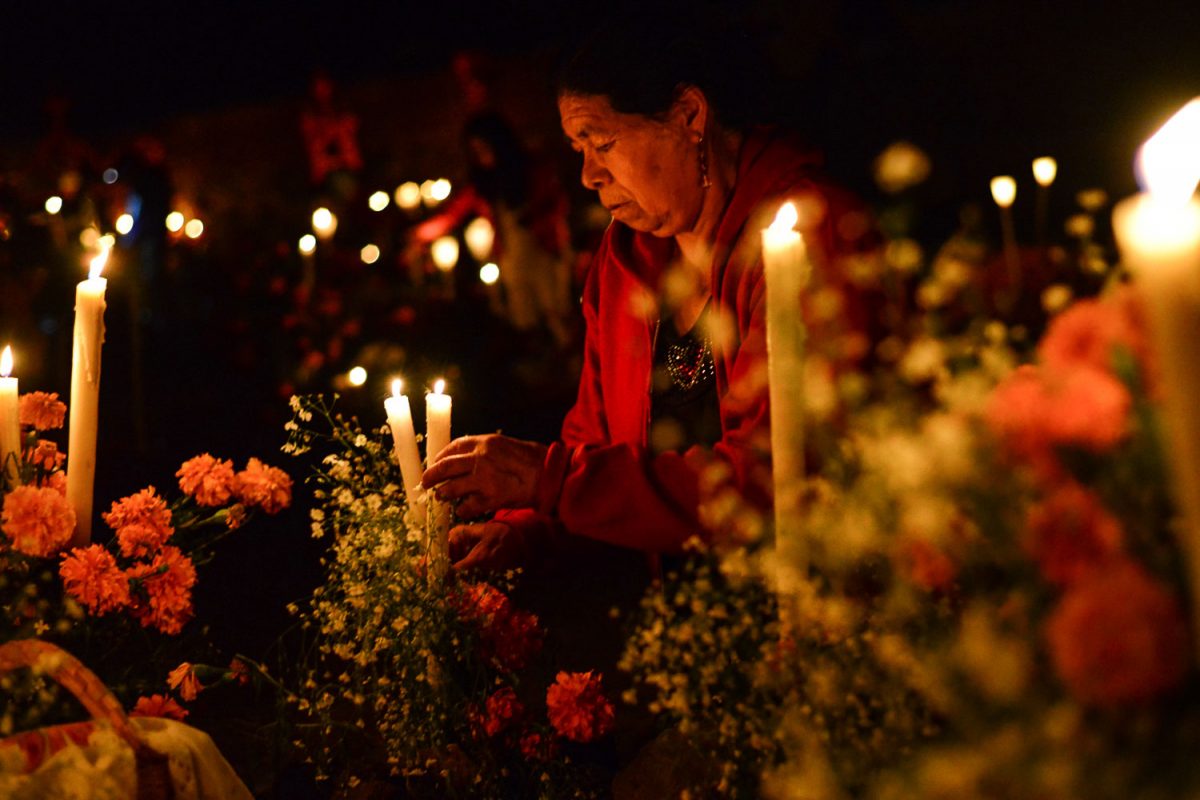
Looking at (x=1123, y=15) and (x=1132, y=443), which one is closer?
(x=1132, y=443)

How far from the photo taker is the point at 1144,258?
0.68 metres

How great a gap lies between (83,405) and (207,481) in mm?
239

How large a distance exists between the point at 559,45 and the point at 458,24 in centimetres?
1088

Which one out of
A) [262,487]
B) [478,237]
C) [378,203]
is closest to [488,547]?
[262,487]

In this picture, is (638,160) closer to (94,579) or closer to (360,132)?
(94,579)

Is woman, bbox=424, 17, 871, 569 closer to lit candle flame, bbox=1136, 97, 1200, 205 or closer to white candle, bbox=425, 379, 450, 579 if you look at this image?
white candle, bbox=425, 379, 450, 579

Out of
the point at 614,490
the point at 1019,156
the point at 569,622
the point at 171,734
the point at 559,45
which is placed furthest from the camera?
the point at 1019,156

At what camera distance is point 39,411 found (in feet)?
6.22

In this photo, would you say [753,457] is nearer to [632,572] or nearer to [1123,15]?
[632,572]

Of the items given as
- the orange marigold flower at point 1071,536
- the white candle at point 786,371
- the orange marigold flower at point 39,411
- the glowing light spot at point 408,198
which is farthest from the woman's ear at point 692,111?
the glowing light spot at point 408,198

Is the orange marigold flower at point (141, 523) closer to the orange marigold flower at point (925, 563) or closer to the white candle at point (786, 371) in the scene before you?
the white candle at point (786, 371)

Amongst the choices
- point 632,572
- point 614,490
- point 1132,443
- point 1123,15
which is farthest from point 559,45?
point 1123,15

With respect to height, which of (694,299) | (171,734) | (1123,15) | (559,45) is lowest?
(171,734)

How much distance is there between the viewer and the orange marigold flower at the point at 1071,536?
760mm
